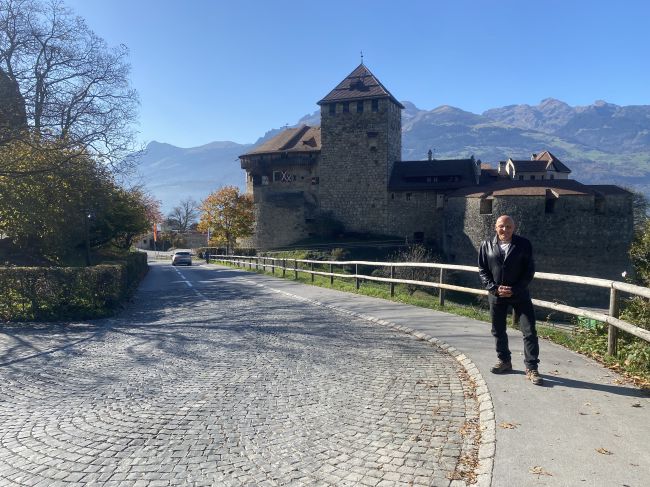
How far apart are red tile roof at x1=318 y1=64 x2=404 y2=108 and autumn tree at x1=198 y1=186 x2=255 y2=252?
636 inches


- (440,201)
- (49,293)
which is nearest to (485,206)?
(440,201)

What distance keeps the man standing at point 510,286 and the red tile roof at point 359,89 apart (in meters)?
44.5

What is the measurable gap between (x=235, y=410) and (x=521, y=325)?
3.30 meters

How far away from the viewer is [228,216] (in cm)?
5766

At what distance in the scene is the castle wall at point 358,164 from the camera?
4862 centimetres

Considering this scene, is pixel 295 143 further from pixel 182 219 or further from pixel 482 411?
pixel 182 219

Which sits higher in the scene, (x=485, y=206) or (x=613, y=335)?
(x=485, y=206)

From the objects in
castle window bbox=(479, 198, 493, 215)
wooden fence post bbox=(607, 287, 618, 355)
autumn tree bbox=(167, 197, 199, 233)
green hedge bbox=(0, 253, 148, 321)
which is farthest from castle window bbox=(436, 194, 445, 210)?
autumn tree bbox=(167, 197, 199, 233)

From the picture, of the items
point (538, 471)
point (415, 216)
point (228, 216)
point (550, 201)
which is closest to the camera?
point (538, 471)

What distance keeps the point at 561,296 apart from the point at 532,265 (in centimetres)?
3090

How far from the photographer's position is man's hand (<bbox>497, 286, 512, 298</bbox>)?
5.48 metres

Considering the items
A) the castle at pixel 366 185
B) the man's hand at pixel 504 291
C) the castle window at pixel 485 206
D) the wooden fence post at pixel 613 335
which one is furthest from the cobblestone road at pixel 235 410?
the castle at pixel 366 185

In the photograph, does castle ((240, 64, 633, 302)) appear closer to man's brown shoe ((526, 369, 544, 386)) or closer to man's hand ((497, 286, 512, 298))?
man's hand ((497, 286, 512, 298))

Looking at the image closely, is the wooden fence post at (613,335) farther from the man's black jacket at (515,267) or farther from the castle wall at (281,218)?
the castle wall at (281,218)
